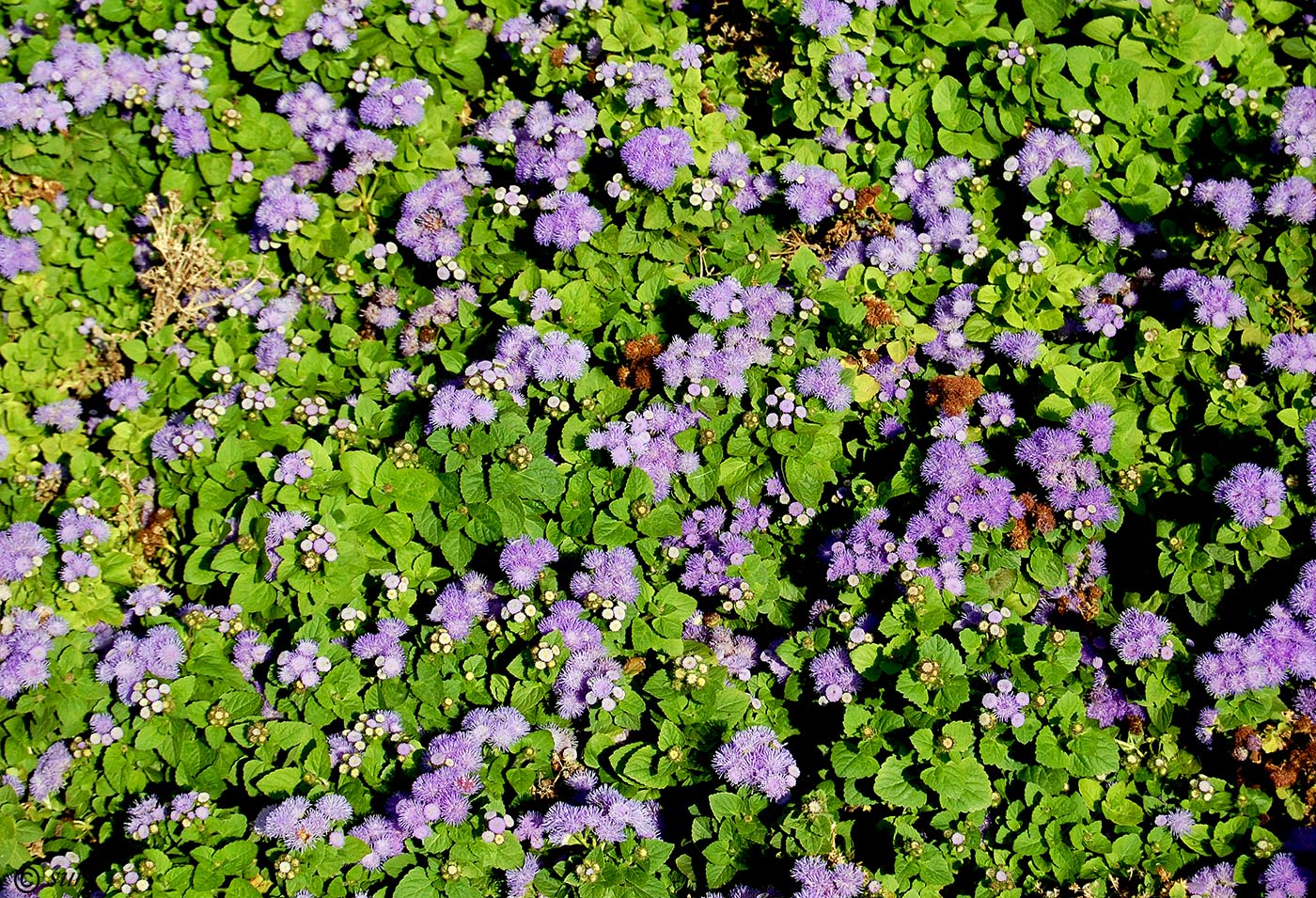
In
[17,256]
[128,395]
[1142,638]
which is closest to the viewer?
[1142,638]

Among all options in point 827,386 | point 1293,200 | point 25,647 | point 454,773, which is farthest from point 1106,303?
point 25,647

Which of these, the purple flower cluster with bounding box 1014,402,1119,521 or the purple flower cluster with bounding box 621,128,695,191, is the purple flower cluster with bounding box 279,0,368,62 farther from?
the purple flower cluster with bounding box 1014,402,1119,521

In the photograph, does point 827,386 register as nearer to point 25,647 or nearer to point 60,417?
point 25,647

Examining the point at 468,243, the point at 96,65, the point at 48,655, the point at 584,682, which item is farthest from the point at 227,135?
the point at 584,682

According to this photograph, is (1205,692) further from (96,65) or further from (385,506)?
(96,65)

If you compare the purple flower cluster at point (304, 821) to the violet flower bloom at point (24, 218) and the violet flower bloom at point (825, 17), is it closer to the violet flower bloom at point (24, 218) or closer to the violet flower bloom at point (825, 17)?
the violet flower bloom at point (24, 218)

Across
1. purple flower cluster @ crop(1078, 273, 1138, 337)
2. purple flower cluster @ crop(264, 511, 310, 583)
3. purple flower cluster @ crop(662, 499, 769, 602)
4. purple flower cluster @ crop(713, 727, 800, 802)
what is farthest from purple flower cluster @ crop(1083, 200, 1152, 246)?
purple flower cluster @ crop(264, 511, 310, 583)

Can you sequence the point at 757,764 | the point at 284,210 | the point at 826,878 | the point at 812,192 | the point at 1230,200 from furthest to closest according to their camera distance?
the point at 284,210 < the point at 812,192 < the point at 1230,200 < the point at 757,764 < the point at 826,878
